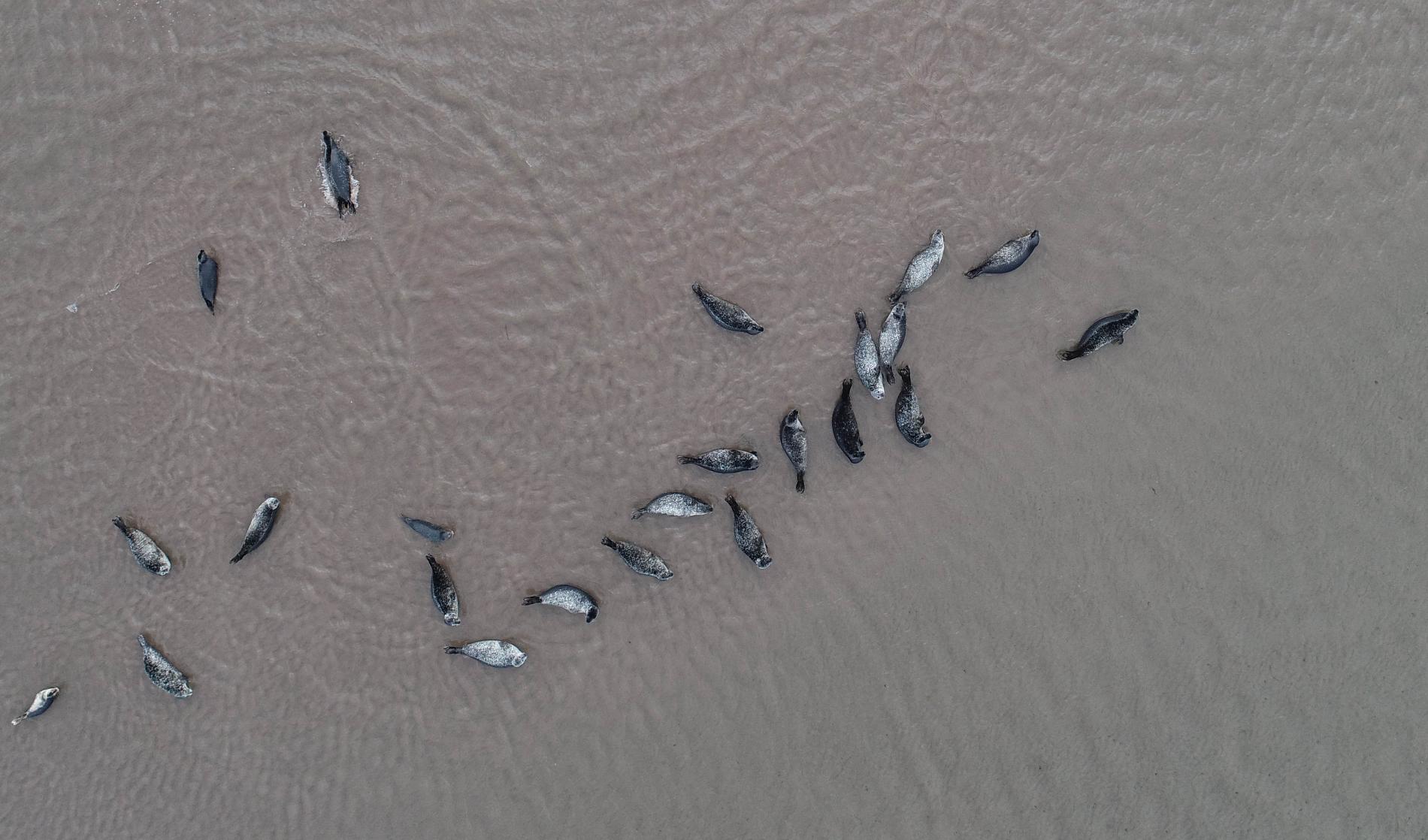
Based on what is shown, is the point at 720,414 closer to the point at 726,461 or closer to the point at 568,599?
the point at 726,461

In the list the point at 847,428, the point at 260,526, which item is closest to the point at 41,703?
the point at 260,526

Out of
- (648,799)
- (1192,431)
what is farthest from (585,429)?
(1192,431)

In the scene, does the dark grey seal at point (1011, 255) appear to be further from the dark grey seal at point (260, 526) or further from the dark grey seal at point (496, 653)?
the dark grey seal at point (260, 526)

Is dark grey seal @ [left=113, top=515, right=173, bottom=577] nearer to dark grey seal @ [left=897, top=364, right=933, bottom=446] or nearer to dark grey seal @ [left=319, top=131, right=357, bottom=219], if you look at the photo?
dark grey seal @ [left=319, top=131, right=357, bottom=219]

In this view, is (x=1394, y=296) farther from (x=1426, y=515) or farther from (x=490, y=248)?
(x=490, y=248)

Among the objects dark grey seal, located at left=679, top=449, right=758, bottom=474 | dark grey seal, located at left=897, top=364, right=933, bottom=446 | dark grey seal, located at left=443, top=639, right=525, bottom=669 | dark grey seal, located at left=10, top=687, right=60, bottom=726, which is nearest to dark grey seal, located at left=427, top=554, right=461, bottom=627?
dark grey seal, located at left=443, top=639, right=525, bottom=669

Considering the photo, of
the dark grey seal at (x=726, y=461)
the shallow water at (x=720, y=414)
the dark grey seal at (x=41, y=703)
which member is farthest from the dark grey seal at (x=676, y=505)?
the dark grey seal at (x=41, y=703)
